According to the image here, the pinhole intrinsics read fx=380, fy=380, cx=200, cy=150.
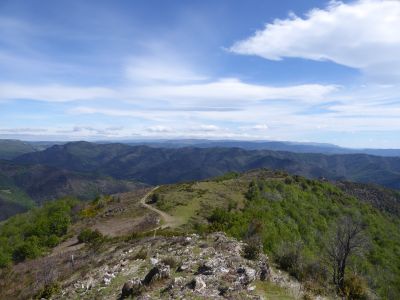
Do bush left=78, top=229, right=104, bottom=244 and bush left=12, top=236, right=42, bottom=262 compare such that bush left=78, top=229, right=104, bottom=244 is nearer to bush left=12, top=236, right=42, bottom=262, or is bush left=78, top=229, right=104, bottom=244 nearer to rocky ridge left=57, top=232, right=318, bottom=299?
bush left=12, top=236, right=42, bottom=262

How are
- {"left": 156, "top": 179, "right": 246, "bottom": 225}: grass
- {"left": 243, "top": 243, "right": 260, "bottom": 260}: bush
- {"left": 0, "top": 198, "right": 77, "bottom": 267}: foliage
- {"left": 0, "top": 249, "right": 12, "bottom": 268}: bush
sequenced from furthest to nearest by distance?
{"left": 156, "top": 179, "right": 246, "bottom": 225}: grass → {"left": 0, "top": 198, "right": 77, "bottom": 267}: foliage → {"left": 0, "top": 249, "right": 12, "bottom": 268}: bush → {"left": 243, "top": 243, "right": 260, "bottom": 260}: bush

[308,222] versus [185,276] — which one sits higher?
[185,276]

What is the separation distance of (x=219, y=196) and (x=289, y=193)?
103ft

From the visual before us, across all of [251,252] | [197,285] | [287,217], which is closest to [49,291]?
[197,285]

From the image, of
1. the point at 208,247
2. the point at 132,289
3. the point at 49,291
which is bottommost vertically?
the point at 49,291

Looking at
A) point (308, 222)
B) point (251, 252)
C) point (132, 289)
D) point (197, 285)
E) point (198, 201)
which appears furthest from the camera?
point (308, 222)

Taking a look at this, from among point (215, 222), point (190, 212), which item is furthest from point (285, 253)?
point (190, 212)

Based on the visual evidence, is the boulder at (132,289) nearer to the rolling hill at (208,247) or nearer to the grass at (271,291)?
the rolling hill at (208,247)

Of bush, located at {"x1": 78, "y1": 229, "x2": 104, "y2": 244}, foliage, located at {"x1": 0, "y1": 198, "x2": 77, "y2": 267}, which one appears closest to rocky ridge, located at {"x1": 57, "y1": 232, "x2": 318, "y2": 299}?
bush, located at {"x1": 78, "y1": 229, "x2": 104, "y2": 244}

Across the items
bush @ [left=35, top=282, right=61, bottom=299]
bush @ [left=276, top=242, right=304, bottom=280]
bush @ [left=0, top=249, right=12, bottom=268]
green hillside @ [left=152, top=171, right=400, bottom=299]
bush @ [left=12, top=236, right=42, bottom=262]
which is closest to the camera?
bush @ [left=35, top=282, right=61, bottom=299]

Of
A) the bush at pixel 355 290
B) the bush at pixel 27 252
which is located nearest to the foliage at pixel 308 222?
the bush at pixel 355 290

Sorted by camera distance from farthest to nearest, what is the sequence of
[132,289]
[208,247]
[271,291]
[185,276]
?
[208,247] → [185,276] → [132,289] → [271,291]

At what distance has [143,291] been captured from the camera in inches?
808

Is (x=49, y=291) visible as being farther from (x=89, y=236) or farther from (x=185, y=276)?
(x=89, y=236)
